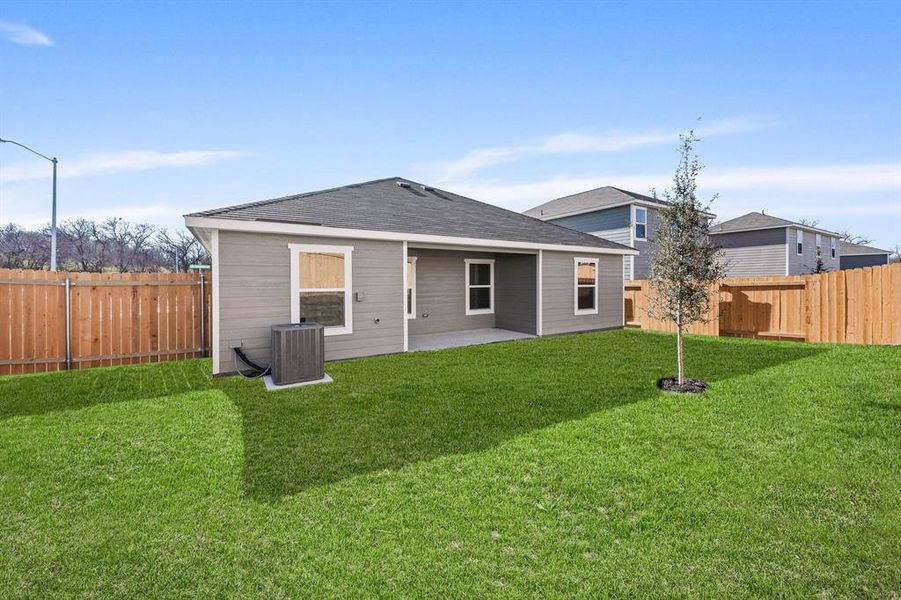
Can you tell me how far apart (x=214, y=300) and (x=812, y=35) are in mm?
15418

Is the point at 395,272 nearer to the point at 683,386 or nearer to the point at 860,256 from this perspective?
the point at 683,386

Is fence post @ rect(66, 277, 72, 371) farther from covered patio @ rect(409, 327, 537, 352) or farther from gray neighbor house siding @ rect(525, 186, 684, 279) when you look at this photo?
gray neighbor house siding @ rect(525, 186, 684, 279)

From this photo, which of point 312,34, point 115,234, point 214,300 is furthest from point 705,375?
point 115,234

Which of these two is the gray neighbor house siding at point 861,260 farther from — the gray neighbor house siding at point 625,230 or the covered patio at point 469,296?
the covered patio at point 469,296

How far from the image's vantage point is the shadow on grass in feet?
17.9

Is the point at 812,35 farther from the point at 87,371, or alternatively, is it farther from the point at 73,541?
the point at 87,371

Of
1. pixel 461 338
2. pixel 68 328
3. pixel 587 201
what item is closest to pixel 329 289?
pixel 461 338

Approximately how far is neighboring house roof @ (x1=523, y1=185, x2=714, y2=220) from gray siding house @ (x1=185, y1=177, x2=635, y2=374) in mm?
7578

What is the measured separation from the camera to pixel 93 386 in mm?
6414

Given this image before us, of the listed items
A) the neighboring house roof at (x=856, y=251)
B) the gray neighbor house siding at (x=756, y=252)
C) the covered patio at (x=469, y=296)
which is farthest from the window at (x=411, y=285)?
the neighboring house roof at (x=856, y=251)

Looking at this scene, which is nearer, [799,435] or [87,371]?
[799,435]

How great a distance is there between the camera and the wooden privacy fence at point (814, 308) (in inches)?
364

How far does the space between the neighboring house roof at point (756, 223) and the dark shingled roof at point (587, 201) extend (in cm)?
683

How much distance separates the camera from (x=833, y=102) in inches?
466
